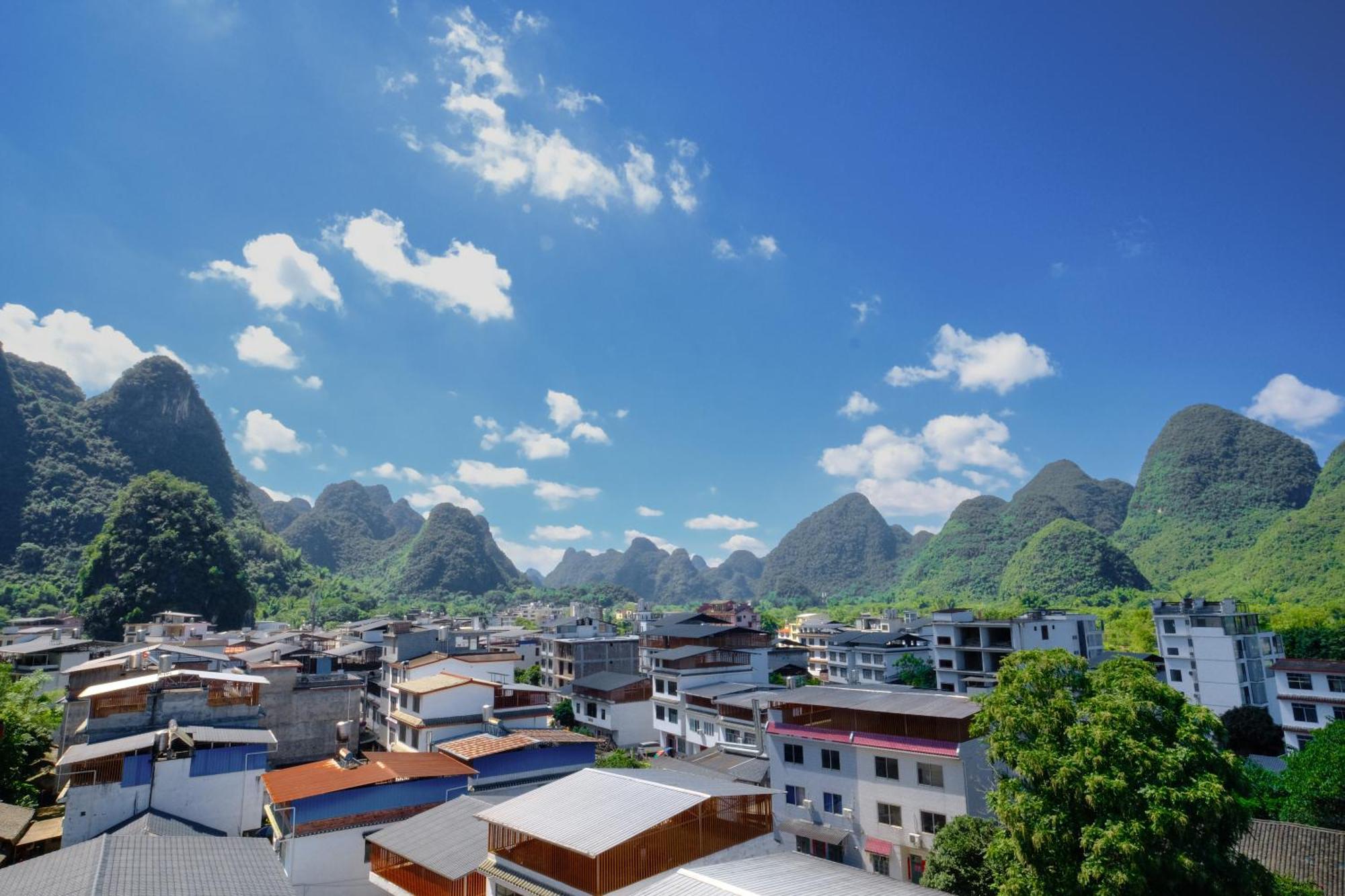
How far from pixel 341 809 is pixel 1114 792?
18.7m

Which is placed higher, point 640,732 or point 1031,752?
point 1031,752

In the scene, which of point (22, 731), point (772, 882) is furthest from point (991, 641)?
point (22, 731)

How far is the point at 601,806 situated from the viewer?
13.2 meters

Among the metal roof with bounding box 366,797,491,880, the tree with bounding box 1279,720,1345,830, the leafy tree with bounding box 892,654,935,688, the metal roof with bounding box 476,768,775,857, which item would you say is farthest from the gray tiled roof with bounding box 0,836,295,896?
the leafy tree with bounding box 892,654,935,688

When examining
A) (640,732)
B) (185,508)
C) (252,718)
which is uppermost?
(185,508)

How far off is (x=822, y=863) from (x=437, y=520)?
17149 cm

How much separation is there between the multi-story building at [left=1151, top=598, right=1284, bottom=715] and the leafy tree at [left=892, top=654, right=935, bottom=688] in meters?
16.3

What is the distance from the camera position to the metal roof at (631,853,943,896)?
9.57 m

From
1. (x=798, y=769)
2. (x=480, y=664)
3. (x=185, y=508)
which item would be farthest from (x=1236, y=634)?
(x=185, y=508)

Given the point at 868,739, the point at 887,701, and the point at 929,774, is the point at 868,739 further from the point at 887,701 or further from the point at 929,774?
the point at 929,774

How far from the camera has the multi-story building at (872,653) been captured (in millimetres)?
61688

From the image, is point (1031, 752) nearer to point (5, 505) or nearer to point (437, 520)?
point (5, 505)

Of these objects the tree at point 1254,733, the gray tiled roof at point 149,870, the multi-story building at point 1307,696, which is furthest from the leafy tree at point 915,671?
the gray tiled roof at point 149,870

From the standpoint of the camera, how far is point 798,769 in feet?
85.9
